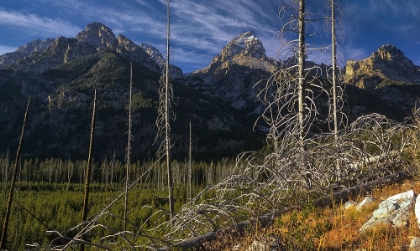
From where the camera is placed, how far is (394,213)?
4.75m

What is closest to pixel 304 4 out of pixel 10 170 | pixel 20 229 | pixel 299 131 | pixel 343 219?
pixel 299 131

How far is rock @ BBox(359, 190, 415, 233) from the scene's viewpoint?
4531mm

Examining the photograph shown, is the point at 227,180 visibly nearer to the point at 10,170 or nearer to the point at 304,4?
the point at 304,4

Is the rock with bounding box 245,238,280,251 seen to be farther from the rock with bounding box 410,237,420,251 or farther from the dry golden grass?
the rock with bounding box 410,237,420,251

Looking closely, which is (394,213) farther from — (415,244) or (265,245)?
(265,245)

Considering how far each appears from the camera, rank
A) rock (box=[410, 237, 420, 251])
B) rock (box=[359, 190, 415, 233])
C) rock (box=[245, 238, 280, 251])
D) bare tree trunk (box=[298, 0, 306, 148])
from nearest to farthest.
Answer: rock (box=[410, 237, 420, 251])
rock (box=[245, 238, 280, 251])
rock (box=[359, 190, 415, 233])
bare tree trunk (box=[298, 0, 306, 148])

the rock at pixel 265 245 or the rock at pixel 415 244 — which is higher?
the rock at pixel 415 244

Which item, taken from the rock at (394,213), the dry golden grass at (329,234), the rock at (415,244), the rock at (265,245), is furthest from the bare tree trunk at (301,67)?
the rock at (415,244)

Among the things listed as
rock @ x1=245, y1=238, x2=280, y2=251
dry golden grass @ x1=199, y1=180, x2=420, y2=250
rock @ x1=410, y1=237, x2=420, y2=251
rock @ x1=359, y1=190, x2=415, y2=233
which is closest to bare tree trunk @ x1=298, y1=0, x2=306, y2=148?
dry golden grass @ x1=199, y1=180, x2=420, y2=250

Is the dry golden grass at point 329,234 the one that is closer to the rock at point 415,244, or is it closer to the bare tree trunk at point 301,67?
the rock at point 415,244

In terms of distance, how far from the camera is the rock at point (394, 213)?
4531 mm

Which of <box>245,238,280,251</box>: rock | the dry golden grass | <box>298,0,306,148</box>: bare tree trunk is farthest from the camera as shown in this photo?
<box>298,0,306,148</box>: bare tree trunk

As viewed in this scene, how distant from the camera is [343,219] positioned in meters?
5.26

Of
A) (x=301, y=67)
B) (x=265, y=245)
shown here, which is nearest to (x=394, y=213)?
(x=265, y=245)
